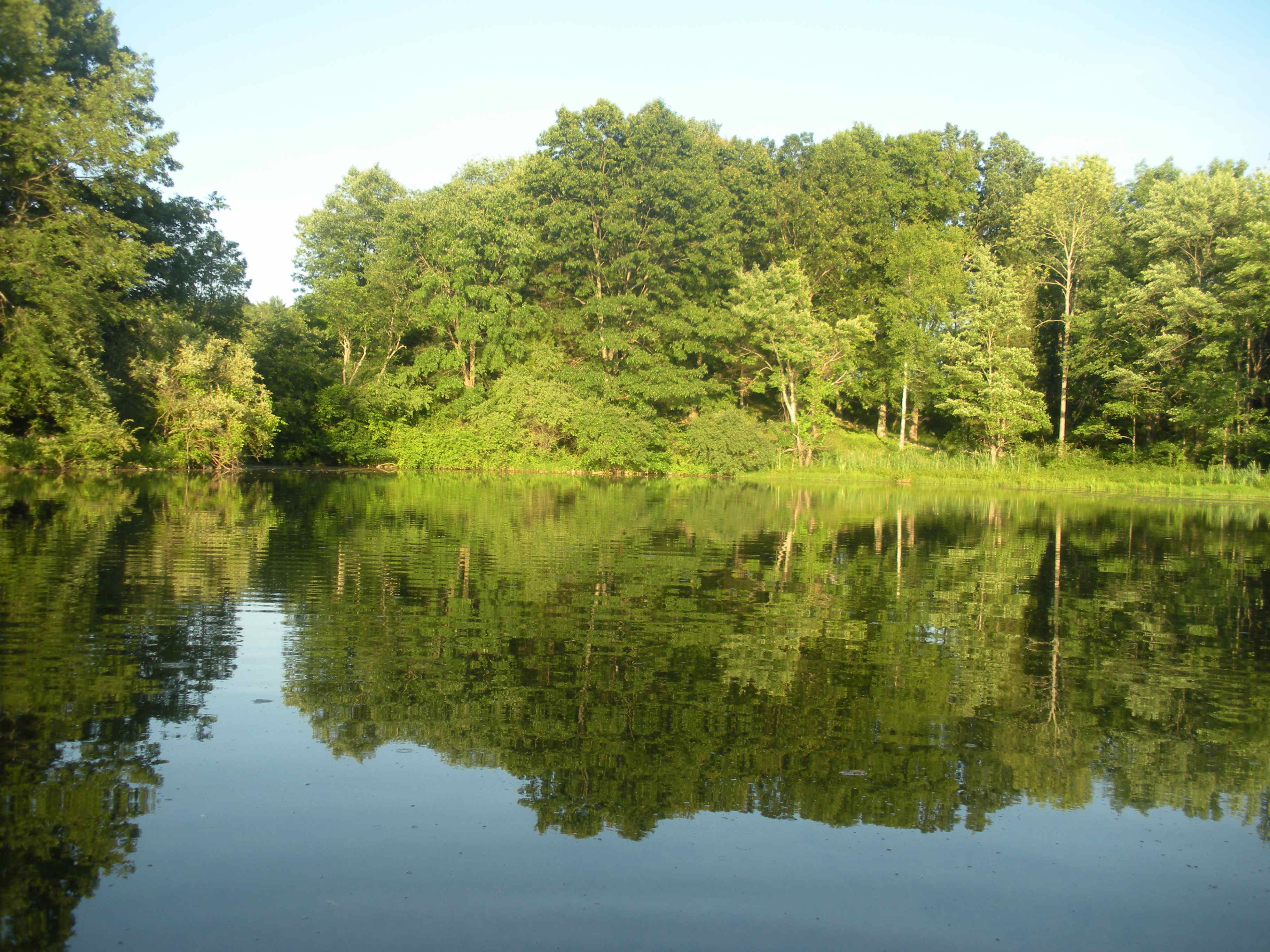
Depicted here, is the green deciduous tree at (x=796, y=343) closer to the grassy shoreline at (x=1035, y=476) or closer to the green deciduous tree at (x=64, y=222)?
the grassy shoreline at (x=1035, y=476)

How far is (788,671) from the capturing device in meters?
8.24

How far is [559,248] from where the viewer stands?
149 feet

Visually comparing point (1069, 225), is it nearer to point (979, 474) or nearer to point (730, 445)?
point (979, 474)

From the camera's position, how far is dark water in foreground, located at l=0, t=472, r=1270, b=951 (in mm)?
4332

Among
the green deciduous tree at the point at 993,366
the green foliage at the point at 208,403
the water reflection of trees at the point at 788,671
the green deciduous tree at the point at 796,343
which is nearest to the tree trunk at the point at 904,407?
the green deciduous tree at the point at 993,366

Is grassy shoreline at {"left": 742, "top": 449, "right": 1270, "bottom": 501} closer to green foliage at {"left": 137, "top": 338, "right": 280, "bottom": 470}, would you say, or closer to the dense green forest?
the dense green forest

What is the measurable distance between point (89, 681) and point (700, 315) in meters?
41.2

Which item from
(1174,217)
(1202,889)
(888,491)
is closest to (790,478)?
(888,491)

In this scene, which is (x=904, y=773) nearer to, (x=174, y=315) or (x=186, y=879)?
(x=186, y=879)

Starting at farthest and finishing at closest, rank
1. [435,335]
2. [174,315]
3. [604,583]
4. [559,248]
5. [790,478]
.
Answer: [435,335]
[559,248]
[790,478]
[174,315]
[604,583]

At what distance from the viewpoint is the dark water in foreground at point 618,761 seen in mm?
4332

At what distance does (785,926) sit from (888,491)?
1330 inches

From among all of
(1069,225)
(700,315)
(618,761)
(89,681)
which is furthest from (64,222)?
(1069,225)

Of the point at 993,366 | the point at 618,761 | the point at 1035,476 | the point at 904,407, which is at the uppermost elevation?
the point at 993,366
